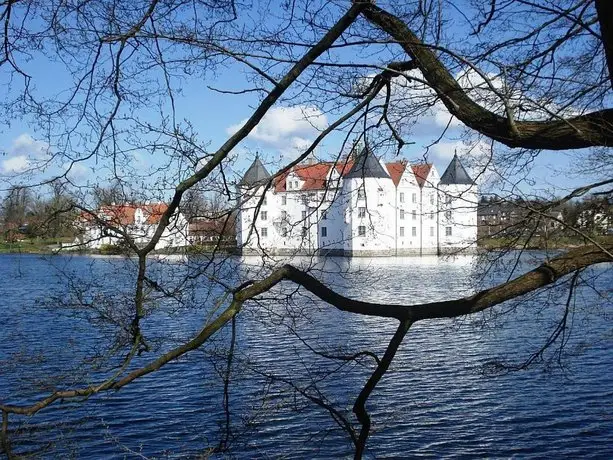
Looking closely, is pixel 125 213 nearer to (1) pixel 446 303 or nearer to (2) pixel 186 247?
(2) pixel 186 247

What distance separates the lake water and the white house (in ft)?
0.86

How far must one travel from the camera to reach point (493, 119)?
4.00 metres

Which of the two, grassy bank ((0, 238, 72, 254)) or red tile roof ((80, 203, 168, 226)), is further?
grassy bank ((0, 238, 72, 254))

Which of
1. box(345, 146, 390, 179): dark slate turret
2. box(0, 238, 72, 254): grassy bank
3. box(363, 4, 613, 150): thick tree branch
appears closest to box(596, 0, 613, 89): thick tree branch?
box(363, 4, 613, 150): thick tree branch

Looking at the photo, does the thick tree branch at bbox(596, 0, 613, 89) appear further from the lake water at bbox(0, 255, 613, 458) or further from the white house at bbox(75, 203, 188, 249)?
the white house at bbox(75, 203, 188, 249)

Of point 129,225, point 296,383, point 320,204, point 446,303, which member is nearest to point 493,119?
point 446,303

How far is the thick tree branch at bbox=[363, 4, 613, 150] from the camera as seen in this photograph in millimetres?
3803

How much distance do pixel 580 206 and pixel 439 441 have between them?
16.4 feet

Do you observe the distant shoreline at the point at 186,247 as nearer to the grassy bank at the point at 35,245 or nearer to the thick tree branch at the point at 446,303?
the grassy bank at the point at 35,245

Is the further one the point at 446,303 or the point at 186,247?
the point at 186,247

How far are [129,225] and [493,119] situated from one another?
2203mm

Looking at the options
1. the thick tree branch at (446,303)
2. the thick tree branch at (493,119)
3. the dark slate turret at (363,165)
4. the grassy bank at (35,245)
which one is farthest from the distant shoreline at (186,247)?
the dark slate turret at (363,165)

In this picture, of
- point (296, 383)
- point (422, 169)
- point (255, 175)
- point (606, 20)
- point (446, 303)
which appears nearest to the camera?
point (606, 20)

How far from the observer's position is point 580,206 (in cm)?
503
